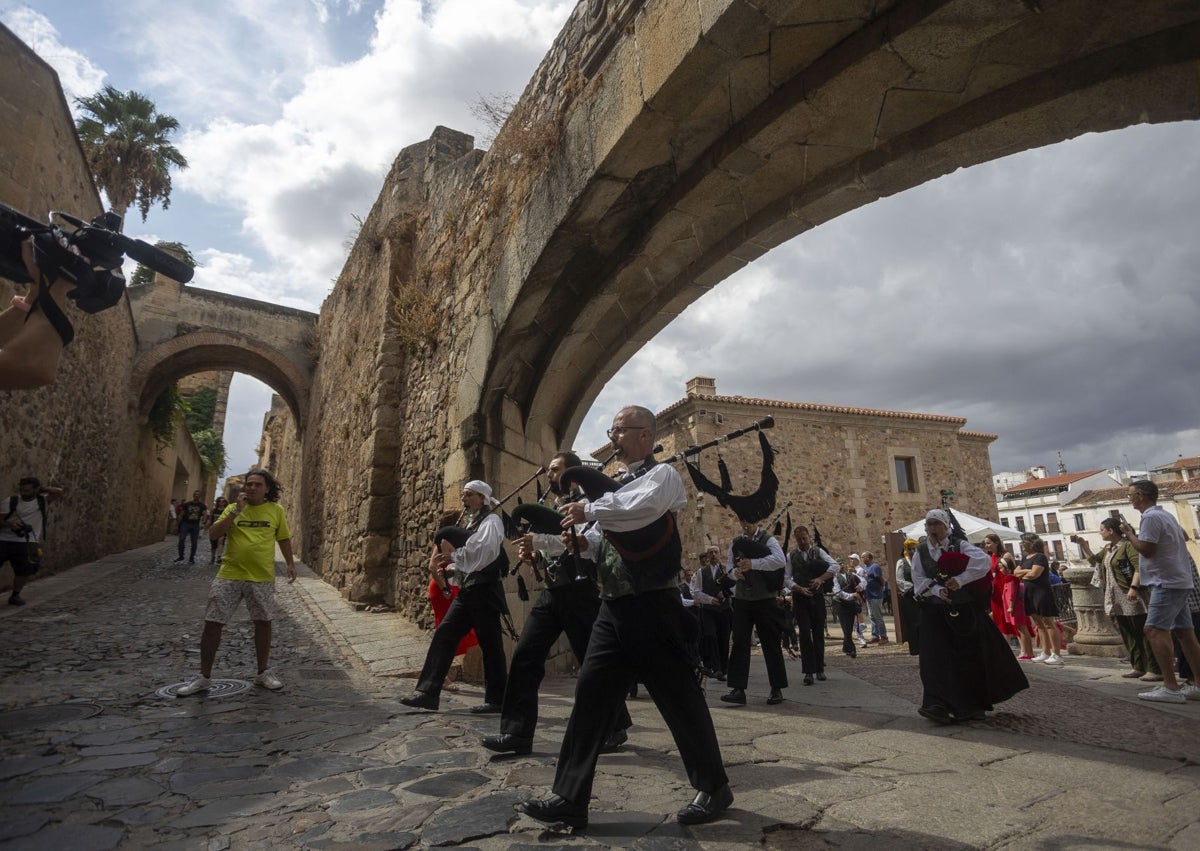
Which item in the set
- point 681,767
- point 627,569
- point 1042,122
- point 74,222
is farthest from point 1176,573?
point 74,222

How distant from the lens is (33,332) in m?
2.04

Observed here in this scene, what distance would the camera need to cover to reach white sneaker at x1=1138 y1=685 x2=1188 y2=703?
4629 mm

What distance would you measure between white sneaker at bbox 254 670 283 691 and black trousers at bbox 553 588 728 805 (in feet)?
9.56

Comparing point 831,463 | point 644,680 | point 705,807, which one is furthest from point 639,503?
point 831,463

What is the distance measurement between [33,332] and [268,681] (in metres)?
3.19

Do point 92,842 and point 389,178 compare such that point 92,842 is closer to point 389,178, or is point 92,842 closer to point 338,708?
point 338,708

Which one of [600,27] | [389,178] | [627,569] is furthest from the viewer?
[389,178]

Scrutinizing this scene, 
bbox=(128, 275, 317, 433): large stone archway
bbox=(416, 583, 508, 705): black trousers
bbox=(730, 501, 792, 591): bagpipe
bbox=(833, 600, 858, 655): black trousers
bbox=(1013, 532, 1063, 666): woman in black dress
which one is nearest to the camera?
bbox=(416, 583, 508, 705): black trousers

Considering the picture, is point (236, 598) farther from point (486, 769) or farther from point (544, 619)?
point (486, 769)

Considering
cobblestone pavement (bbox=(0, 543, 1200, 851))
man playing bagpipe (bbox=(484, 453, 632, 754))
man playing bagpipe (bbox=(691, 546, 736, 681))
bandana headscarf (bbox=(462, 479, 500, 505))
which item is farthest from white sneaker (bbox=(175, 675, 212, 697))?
man playing bagpipe (bbox=(691, 546, 736, 681))

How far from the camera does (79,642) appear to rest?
5.56 meters

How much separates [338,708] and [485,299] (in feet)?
11.3

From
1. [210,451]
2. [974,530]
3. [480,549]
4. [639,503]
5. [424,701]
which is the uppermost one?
[210,451]

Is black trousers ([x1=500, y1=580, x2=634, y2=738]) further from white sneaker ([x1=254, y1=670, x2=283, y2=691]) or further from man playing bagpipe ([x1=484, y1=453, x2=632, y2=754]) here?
white sneaker ([x1=254, y1=670, x2=283, y2=691])
